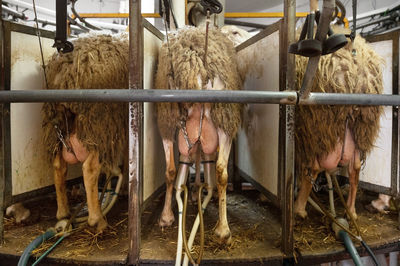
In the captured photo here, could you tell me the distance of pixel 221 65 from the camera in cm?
150

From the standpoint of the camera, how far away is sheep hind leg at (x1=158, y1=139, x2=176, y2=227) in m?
1.63

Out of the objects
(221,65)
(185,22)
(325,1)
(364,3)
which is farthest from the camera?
(364,3)

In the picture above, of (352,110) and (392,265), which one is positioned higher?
(352,110)

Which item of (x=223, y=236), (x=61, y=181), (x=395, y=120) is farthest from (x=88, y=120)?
(x=395, y=120)

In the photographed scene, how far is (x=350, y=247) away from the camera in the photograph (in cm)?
144

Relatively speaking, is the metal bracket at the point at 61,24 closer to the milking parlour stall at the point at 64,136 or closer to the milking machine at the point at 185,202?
the milking parlour stall at the point at 64,136

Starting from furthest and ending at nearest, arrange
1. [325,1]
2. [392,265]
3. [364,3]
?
[364,3]
[392,265]
[325,1]

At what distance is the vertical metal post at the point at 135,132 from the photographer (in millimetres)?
1326

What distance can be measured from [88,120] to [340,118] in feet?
5.19

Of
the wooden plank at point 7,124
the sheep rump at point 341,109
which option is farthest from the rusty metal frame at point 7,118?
the sheep rump at point 341,109

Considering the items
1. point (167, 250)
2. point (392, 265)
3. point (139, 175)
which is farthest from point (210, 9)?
point (392, 265)

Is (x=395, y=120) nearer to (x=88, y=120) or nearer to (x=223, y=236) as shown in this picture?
(x=223, y=236)

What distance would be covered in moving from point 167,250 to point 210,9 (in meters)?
1.42

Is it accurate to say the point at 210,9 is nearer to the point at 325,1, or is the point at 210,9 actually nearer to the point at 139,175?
the point at 325,1
